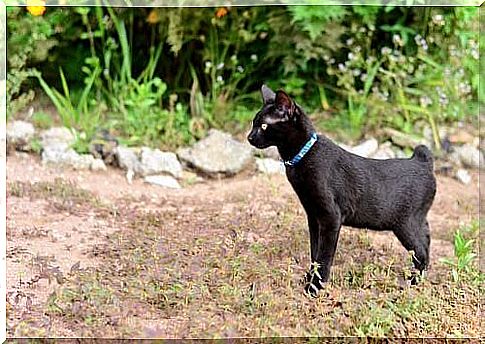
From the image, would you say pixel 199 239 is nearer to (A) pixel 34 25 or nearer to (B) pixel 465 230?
(B) pixel 465 230

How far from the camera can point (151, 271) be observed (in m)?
3.47

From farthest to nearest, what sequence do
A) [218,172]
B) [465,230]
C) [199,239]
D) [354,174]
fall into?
[218,172] → [465,230] → [199,239] → [354,174]

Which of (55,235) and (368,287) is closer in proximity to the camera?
(368,287)

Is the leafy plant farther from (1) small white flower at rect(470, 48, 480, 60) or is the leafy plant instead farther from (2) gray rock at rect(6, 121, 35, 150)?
(1) small white flower at rect(470, 48, 480, 60)

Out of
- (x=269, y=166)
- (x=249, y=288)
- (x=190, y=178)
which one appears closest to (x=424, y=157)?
(x=249, y=288)

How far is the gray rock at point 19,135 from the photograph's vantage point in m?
5.29

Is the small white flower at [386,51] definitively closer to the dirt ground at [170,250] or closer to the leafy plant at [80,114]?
the dirt ground at [170,250]

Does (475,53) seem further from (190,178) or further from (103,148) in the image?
(103,148)

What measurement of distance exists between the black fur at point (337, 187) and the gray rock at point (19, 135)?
235 cm

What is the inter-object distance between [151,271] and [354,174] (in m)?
0.89

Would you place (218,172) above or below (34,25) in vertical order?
below

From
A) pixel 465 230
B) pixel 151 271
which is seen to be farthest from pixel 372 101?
pixel 151 271

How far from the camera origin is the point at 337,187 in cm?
335

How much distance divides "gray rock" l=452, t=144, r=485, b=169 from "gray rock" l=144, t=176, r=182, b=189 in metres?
1.79
